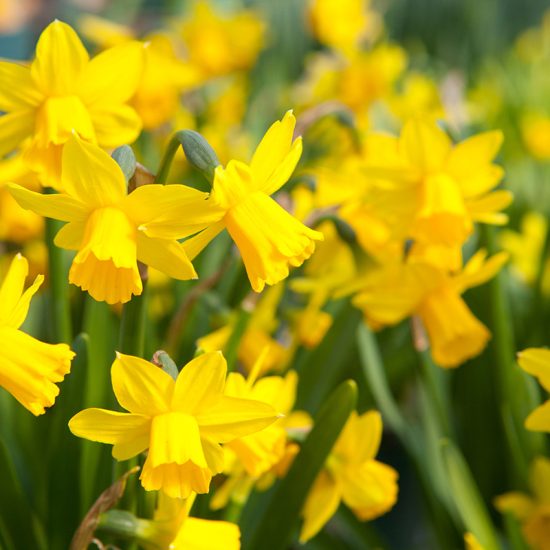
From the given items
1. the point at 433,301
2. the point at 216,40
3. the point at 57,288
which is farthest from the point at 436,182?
the point at 216,40

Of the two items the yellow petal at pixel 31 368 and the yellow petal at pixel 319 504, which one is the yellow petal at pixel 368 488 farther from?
the yellow petal at pixel 31 368

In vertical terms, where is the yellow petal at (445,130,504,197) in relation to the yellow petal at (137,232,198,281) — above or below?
below

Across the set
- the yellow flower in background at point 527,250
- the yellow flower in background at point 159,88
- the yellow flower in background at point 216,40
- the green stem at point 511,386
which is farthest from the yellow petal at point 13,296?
the yellow flower in background at point 216,40

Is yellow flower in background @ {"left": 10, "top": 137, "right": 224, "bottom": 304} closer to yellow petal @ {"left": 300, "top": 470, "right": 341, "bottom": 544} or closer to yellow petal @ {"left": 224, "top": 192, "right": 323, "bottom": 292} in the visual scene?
yellow petal @ {"left": 224, "top": 192, "right": 323, "bottom": 292}

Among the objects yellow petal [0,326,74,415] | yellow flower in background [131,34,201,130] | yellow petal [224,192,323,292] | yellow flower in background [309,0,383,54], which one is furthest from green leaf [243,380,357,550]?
yellow flower in background [309,0,383,54]

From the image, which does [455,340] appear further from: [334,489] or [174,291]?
[174,291]

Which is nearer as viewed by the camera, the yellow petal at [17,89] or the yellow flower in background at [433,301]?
the yellow petal at [17,89]

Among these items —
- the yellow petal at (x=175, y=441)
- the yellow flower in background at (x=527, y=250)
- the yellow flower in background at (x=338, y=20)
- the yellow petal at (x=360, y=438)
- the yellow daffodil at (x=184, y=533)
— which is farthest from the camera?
the yellow flower in background at (x=338, y=20)
